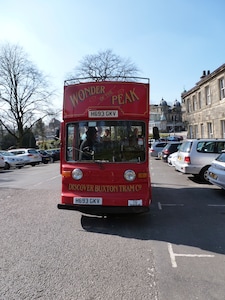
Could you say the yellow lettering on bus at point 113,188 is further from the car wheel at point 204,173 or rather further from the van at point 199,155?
the car wheel at point 204,173

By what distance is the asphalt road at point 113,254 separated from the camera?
11.2 feet

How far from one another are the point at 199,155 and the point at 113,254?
7909 millimetres

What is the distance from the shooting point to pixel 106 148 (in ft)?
20.9

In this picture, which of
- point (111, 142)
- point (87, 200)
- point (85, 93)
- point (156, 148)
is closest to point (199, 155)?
point (111, 142)

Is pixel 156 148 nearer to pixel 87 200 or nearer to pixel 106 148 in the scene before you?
pixel 106 148

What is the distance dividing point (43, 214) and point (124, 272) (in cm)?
368

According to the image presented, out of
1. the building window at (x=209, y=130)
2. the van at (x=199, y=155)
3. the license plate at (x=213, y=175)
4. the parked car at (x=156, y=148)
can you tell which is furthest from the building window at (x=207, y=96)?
the license plate at (x=213, y=175)

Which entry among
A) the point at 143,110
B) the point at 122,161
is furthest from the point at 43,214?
the point at 143,110

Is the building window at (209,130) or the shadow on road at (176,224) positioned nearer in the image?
the shadow on road at (176,224)

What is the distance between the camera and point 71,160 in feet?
21.1

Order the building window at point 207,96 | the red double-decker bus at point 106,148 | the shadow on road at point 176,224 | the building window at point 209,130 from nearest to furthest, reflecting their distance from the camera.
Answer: the shadow on road at point 176,224
the red double-decker bus at point 106,148
the building window at point 209,130
the building window at point 207,96

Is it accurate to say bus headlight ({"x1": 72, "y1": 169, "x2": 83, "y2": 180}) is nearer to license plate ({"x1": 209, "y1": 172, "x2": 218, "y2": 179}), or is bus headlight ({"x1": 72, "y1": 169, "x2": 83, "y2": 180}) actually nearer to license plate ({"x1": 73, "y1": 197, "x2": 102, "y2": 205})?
license plate ({"x1": 73, "y1": 197, "x2": 102, "y2": 205})

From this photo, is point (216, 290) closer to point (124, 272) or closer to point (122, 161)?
point (124, 272)

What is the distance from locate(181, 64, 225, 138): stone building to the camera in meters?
24.4
